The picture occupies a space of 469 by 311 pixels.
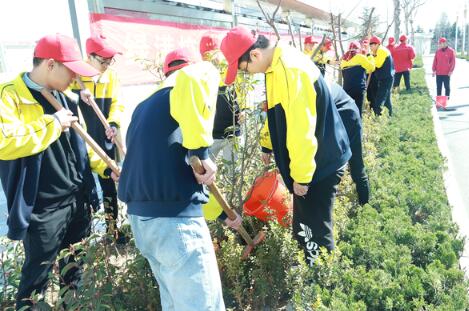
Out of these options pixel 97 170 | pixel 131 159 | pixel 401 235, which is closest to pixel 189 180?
pixel 131 159

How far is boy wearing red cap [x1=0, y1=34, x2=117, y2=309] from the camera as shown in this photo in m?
2.13

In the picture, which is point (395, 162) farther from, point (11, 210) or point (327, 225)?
point (11, 210)

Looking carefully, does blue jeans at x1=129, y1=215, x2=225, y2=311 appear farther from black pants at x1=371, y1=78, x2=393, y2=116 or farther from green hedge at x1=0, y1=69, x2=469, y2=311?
black pants at x1=371, y1=78, x2=393, y2=116

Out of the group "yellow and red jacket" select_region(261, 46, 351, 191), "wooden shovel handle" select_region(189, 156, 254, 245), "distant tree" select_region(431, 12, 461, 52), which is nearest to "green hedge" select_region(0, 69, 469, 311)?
"wooden shovel handle" select_region(189, 156, 254, 245)

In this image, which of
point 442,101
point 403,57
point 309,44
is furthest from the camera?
point 403,57

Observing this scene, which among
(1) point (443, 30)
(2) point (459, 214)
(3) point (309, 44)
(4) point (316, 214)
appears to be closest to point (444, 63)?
(3) point (309, 44)

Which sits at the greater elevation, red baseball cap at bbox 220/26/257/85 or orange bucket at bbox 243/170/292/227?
red baseball cap at bbox 220/26/257/85

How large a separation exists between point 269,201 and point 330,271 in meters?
0.66

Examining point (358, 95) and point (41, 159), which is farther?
point (358, 95)

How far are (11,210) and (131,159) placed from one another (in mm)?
818

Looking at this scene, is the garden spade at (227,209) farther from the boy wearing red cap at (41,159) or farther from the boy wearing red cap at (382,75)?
the boy wearing red cap at (382,75)

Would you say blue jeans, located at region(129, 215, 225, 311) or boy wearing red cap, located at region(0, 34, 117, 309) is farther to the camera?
boy wearing red cap, located at region(0, 34, 117, 309)

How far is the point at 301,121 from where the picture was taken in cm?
234

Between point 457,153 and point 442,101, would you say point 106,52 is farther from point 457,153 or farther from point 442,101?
point 442,101
